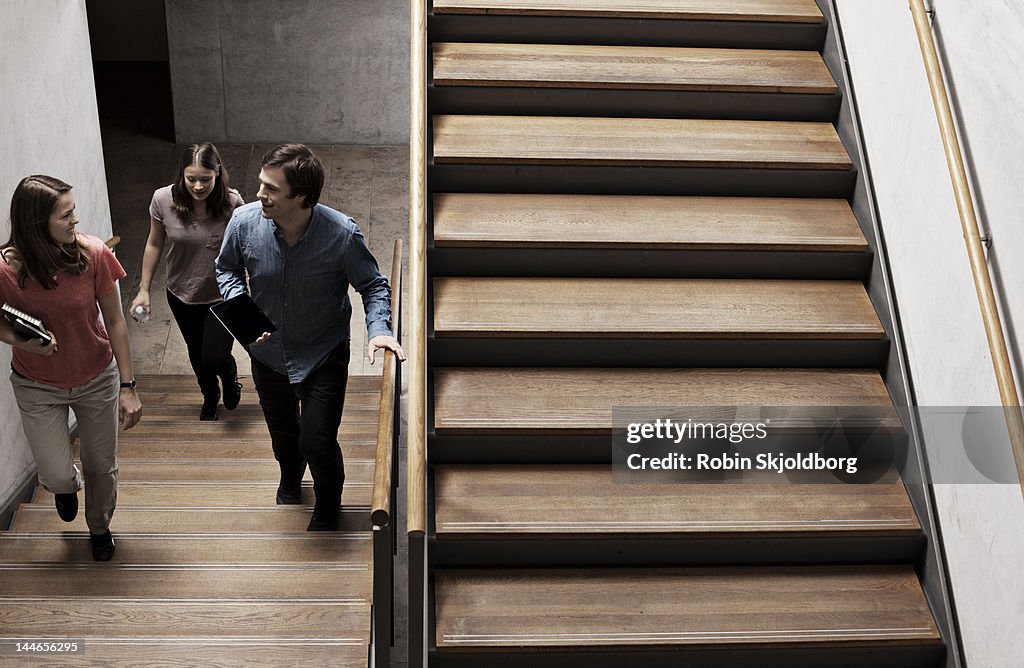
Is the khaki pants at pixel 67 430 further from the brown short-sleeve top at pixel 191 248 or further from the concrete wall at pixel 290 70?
the concrete wall at pixel 290 70

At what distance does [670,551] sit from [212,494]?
2.26 metres

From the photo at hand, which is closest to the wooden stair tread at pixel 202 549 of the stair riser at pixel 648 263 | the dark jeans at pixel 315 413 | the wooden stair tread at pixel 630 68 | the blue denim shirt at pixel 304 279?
the dark jeans at pixel 315 413

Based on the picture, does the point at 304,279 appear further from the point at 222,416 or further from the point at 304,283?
the point at 222,416

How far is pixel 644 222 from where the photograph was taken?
4.26m

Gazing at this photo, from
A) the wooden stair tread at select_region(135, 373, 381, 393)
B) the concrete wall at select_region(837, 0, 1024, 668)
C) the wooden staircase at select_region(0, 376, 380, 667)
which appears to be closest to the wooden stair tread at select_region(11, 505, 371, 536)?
the wooden staircase at select_region(0, 376, 380, 667)

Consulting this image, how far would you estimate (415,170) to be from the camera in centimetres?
397

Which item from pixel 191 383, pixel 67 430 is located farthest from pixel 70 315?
pixel 191 383

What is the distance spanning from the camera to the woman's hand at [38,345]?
149 inches

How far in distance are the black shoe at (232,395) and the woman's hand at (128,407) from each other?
1641 mm

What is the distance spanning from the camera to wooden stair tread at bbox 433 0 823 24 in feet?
15.7

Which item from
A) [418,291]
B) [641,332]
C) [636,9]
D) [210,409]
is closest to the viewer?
[418,291]

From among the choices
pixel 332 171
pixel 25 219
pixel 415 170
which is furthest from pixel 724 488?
pixel 332 171

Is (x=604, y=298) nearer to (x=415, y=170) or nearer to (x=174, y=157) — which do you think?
(x=415, y=170)

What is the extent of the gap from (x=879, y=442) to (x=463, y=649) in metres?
1.64
